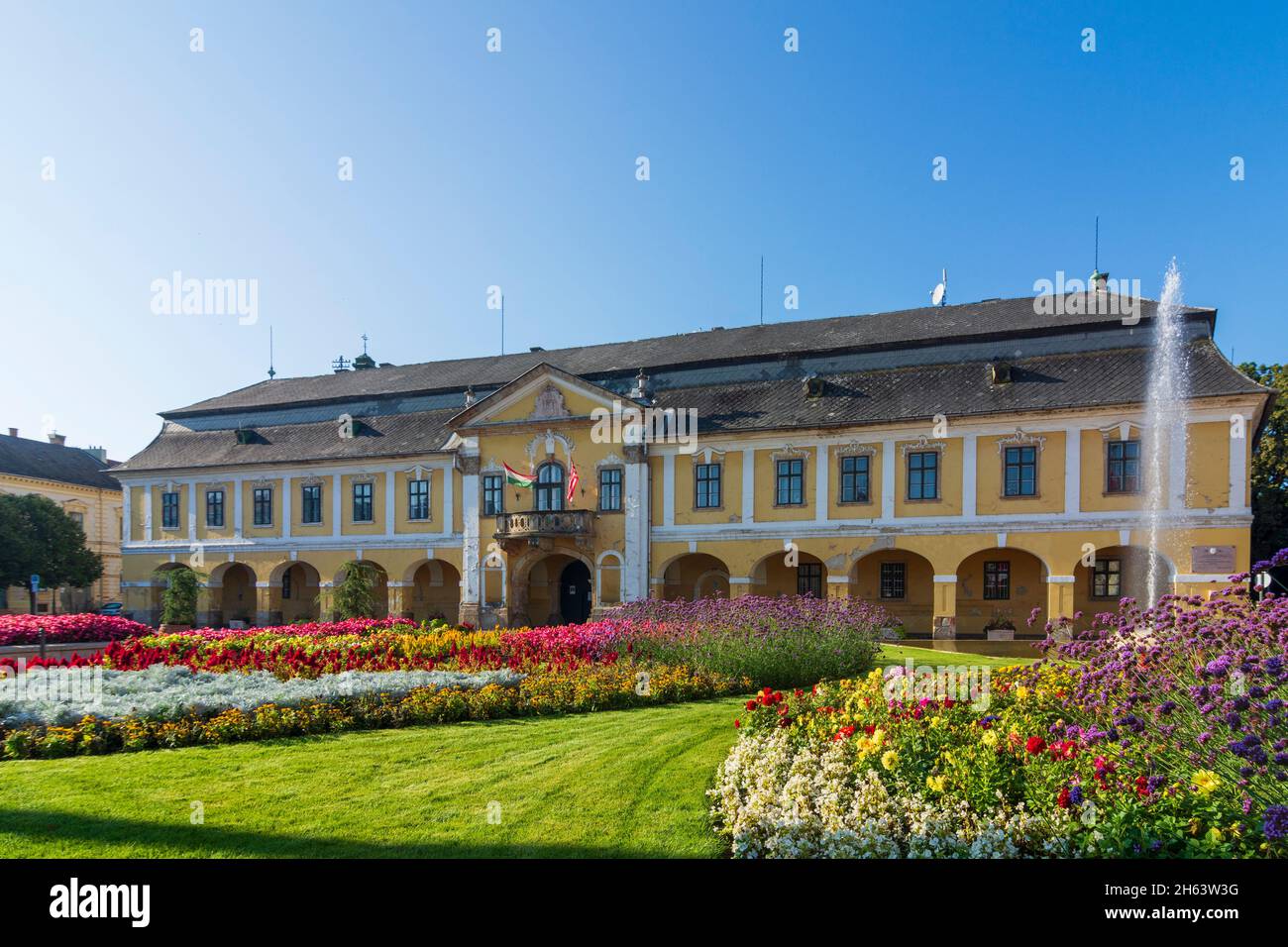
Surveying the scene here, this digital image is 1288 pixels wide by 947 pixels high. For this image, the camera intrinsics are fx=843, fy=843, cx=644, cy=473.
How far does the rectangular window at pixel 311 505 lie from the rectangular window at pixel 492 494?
7.72 metres

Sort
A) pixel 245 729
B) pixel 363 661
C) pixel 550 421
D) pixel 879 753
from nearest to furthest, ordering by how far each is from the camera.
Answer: pixel 879 753, pixel 245 729, pixel 363 661, pixel 550 421

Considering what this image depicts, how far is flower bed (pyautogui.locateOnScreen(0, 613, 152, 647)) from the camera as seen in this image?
1964cm

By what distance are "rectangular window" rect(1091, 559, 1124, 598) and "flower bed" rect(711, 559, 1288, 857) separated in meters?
17.9

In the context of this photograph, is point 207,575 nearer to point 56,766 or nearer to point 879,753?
point 56,766

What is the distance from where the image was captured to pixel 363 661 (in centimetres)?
1557

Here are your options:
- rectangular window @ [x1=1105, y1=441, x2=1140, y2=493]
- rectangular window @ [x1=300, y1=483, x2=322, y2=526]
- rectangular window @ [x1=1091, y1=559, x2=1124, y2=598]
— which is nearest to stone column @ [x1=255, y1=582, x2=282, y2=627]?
rectangular window @ [x1=300, y1=483, x2=322, y2=526]

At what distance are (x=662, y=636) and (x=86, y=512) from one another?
5206cm

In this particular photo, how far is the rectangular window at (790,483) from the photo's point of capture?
86.1 feet

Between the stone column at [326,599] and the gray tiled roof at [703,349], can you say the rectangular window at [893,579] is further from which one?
the stone column at [326,599]

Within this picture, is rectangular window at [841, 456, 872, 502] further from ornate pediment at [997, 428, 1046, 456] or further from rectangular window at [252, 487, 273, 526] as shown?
rectangular window at [252, 487, 273, 526]

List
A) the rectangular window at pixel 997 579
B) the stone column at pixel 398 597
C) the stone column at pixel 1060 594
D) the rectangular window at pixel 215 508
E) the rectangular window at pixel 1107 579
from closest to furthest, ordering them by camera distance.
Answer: the stone column at pixel 1060 594 → the rectangular window at pixel 1107 579 → the rectangular window at pixel 997 579 → the stone column at pixel 398 597 → the rectangular window at pixel 215 508

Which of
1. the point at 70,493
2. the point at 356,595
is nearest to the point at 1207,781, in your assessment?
the point at 356,595

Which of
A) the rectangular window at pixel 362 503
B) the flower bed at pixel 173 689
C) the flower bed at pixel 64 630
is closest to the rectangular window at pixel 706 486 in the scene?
the rectangular window at pixel 362 503
